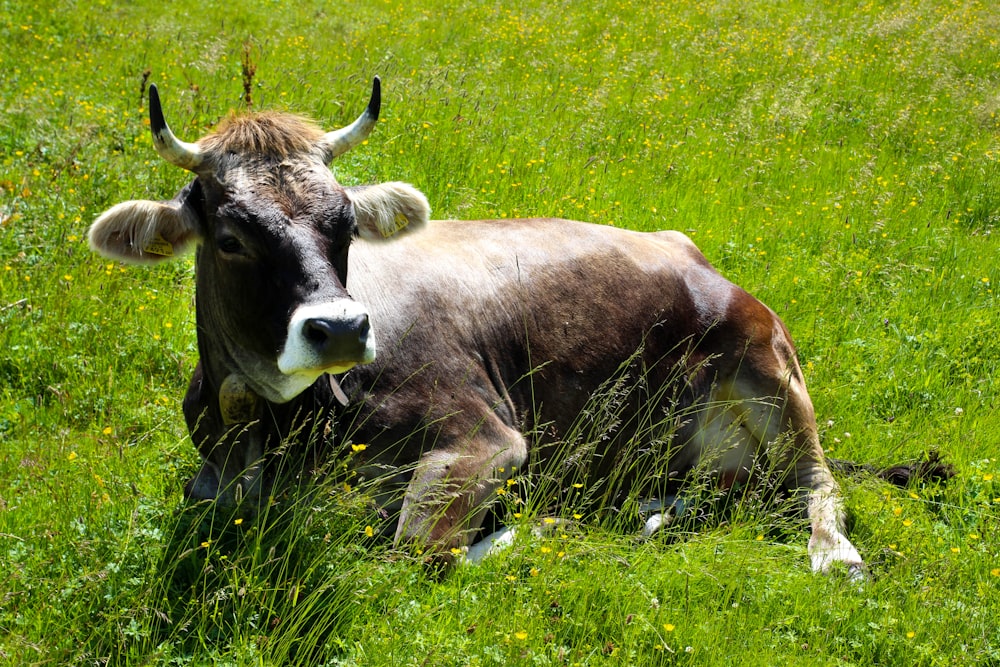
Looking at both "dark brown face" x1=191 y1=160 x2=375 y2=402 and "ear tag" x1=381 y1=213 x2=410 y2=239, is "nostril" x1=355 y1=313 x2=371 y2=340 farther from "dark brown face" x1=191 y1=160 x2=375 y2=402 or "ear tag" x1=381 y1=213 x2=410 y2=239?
"ear tag" x1=381 y1=213 x2=410 y2=239

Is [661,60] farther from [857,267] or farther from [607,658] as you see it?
[607,658]

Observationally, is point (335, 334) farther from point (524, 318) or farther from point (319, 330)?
point (524, 318)

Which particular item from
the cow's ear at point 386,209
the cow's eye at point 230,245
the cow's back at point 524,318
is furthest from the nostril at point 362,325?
the cow's ear at point 386,209

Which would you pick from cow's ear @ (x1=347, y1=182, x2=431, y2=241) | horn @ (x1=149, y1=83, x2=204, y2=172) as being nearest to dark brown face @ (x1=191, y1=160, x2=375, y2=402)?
horn @ (x1=149, y1=83, x2=204, y2=172)

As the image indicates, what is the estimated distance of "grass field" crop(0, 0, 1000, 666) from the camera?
388cm

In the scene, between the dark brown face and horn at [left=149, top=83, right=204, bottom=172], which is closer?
the dark brown face

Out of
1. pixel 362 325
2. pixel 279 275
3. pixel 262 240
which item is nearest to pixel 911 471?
pixel 362 325

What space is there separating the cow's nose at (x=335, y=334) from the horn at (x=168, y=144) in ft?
Answer: 3.56

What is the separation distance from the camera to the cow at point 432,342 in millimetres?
4266

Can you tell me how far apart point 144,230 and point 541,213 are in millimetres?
4617

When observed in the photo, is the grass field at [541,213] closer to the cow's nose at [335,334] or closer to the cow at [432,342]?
the cow at [432,342]

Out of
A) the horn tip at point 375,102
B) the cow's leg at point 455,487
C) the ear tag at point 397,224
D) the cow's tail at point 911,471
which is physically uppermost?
the horn tip at point 375,102

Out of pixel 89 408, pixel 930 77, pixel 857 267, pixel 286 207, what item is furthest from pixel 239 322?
pixel 930 77

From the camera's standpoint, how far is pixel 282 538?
159 inches
